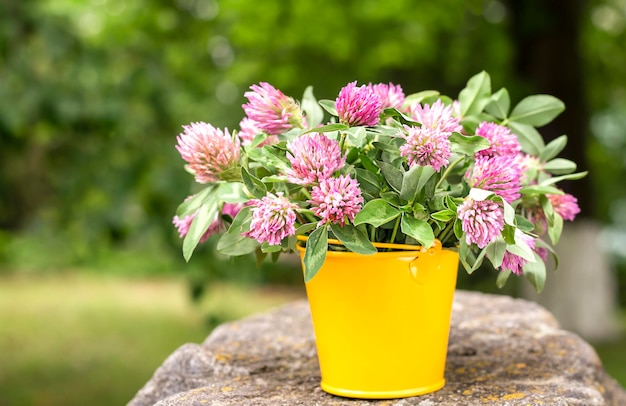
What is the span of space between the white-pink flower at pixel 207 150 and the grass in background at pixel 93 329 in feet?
7.78

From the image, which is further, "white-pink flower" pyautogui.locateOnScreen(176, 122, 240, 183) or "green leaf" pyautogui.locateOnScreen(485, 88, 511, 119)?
"green leaf" pyautogui.locateOnScreen(485, 88, 511, 119)

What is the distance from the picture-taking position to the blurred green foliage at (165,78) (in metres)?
3.82

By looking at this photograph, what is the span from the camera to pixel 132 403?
1918 mm

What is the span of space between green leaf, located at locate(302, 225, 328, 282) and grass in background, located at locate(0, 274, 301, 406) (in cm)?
245

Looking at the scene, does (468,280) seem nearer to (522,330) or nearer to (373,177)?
(522,330)

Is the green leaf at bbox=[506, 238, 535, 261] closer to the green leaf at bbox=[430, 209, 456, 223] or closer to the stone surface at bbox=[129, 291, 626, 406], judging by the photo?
the green leaf at bbox=[430, 209, 456, 223]

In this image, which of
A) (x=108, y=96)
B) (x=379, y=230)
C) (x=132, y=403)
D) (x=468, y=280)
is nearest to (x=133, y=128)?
(x=108, y=96)

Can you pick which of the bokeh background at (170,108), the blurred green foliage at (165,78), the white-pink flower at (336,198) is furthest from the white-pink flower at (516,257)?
the blurred green foliage at (165,78)

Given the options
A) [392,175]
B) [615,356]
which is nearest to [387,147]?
[392,175]

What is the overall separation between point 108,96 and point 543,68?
4.44 m

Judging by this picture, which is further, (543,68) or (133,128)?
(543,68)

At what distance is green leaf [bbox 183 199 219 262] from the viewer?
1.54 m

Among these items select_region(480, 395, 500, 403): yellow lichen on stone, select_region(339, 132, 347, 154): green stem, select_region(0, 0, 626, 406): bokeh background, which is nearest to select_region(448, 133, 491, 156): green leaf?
select_region(339, 132, 347, 154): green stem

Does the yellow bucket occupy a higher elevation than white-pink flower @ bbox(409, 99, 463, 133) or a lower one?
lower
